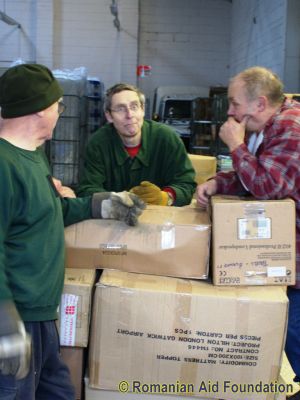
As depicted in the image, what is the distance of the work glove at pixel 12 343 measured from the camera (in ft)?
3.66

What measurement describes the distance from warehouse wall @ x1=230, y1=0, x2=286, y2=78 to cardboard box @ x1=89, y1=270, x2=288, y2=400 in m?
4.47

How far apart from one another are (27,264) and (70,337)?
41cm

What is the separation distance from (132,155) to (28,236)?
3.17 ft

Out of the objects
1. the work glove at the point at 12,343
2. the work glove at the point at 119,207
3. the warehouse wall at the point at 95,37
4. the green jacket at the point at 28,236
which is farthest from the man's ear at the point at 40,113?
the warehouse wall at the point at 95,37

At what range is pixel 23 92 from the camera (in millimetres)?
1335

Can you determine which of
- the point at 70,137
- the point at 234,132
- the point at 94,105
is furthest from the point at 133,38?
the point at 234,132

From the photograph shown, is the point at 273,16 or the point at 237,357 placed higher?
the point at 273,16

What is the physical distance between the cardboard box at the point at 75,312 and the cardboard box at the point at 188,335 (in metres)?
0.03

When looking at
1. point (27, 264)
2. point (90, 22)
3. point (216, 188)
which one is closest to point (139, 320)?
point (27, 264)

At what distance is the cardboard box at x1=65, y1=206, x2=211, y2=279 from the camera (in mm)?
1626

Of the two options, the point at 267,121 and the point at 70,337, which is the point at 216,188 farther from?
the point at 70,337

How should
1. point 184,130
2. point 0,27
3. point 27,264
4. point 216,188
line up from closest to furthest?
point 27,264 → point 216,188 → point 184,130 → point 0,27

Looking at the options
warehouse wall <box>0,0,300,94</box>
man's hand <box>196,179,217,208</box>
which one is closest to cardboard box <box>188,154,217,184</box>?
man's hand <box>196,179,217,208</box>

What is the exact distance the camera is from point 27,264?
1.31 metres
